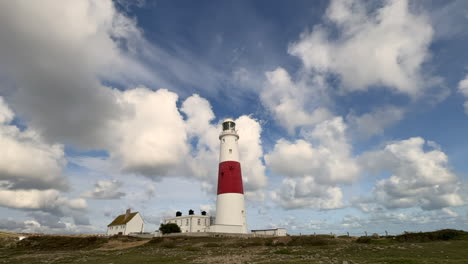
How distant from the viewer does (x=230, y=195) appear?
45.2 meters

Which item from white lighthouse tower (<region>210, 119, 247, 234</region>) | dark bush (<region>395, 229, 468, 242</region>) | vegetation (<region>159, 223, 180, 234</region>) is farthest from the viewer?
vegetation (<region>159, 223, 180, 234</region>)

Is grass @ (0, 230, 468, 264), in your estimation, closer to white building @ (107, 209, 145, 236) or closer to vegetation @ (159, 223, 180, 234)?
vegetation @ (159, 223, 180, 234)

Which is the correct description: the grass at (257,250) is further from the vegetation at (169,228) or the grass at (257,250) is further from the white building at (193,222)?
the white building at (193,222)

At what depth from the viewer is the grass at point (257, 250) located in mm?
21922

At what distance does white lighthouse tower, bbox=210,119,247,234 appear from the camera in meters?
44.8

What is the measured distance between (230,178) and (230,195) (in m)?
2.66

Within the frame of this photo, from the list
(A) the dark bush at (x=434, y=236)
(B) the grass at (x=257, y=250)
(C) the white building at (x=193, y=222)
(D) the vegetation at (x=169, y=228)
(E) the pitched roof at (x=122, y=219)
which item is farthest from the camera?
(E) the pitched roof at (x=122, y=219)

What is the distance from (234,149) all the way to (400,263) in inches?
1309

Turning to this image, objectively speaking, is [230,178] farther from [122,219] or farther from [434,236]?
[122,219]

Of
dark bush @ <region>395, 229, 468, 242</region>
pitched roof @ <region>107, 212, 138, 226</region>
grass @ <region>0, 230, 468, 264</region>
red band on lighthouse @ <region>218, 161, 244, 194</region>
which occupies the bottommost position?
grass @ <region>0, 230, 468, 264</region>

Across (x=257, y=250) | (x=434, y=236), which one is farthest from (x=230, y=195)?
(x=434, y=236)

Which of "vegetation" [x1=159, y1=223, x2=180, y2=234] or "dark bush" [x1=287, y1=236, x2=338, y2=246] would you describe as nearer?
"dark bush" [x1=287, y1=236, x2=338, y2=246]

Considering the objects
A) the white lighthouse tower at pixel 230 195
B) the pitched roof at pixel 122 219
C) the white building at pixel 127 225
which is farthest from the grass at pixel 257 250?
the pitched roof at pixel 122 219

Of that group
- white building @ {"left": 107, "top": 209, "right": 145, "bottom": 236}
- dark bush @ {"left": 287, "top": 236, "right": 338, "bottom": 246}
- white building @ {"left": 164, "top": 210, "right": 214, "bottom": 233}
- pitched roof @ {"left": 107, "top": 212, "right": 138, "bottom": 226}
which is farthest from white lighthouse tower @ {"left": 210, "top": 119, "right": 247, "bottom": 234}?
pitched roof @ {"left": 107, "top": 212, "right": 138, "bottom": 226}
